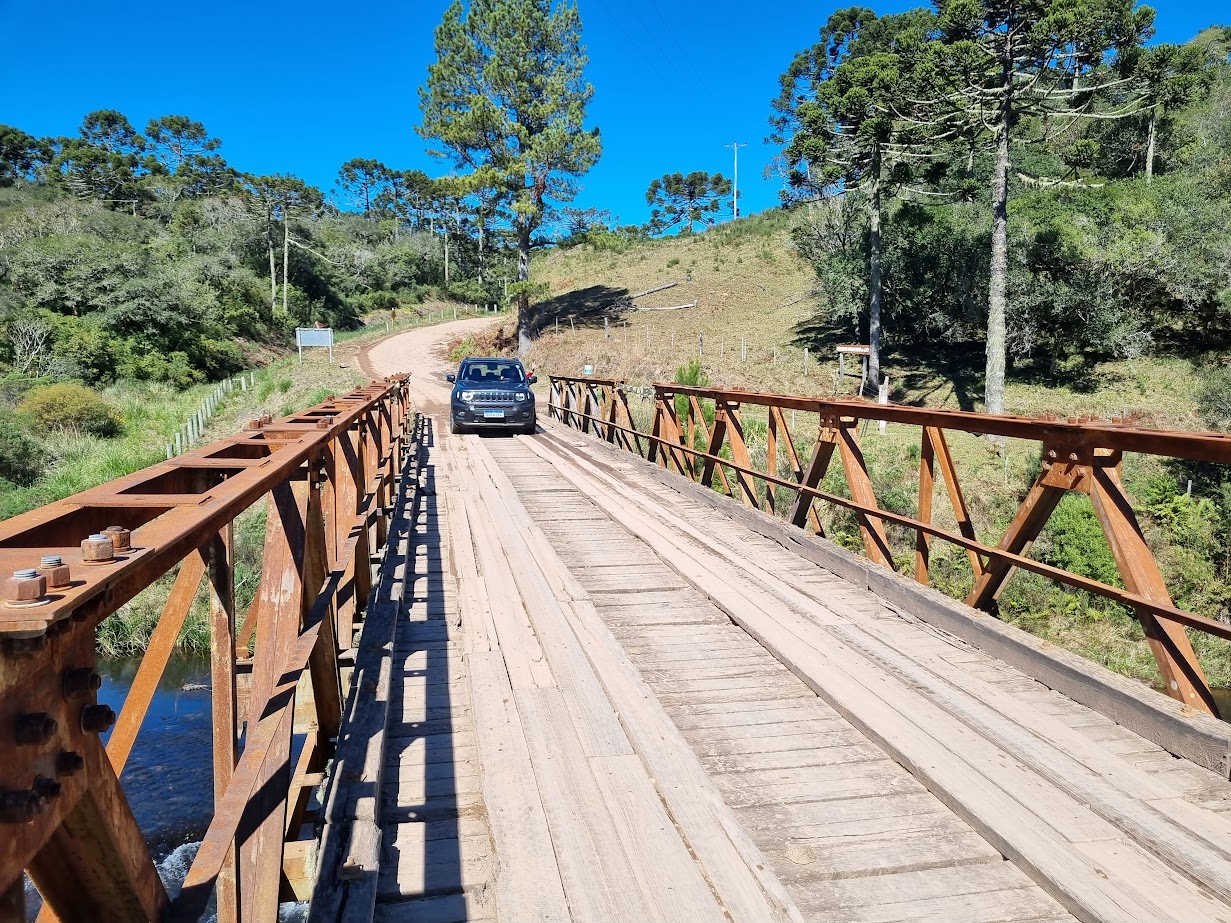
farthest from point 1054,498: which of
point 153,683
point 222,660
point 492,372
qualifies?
point 492,372

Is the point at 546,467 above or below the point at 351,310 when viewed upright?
below

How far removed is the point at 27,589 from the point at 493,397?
14888 mm

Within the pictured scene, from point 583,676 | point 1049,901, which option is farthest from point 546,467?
point 1049,901

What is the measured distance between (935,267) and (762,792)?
29.5 m

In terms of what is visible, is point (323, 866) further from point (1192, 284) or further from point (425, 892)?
point (1192, 284)

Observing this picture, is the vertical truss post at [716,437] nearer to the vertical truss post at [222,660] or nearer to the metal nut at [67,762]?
the vertical truss post at [222,660]

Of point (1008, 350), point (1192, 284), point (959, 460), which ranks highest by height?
point (1192, 284)

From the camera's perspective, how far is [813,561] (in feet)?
19.9

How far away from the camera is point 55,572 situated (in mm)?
1020

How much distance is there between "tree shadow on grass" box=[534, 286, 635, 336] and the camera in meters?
40.5

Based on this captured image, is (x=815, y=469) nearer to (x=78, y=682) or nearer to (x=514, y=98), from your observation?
(x=78, y=682)

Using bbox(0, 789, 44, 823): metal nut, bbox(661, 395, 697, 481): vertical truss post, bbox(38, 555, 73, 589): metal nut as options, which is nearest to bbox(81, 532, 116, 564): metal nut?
bbox(38, 555, 73, 589): metal nut

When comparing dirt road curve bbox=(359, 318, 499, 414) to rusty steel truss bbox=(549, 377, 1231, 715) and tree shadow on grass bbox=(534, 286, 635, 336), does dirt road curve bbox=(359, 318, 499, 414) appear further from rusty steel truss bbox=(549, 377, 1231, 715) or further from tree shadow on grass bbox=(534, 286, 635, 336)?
rusty steel truss bbox=(549, 377, 1231, 715)

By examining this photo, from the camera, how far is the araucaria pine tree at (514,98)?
30.8 meters
